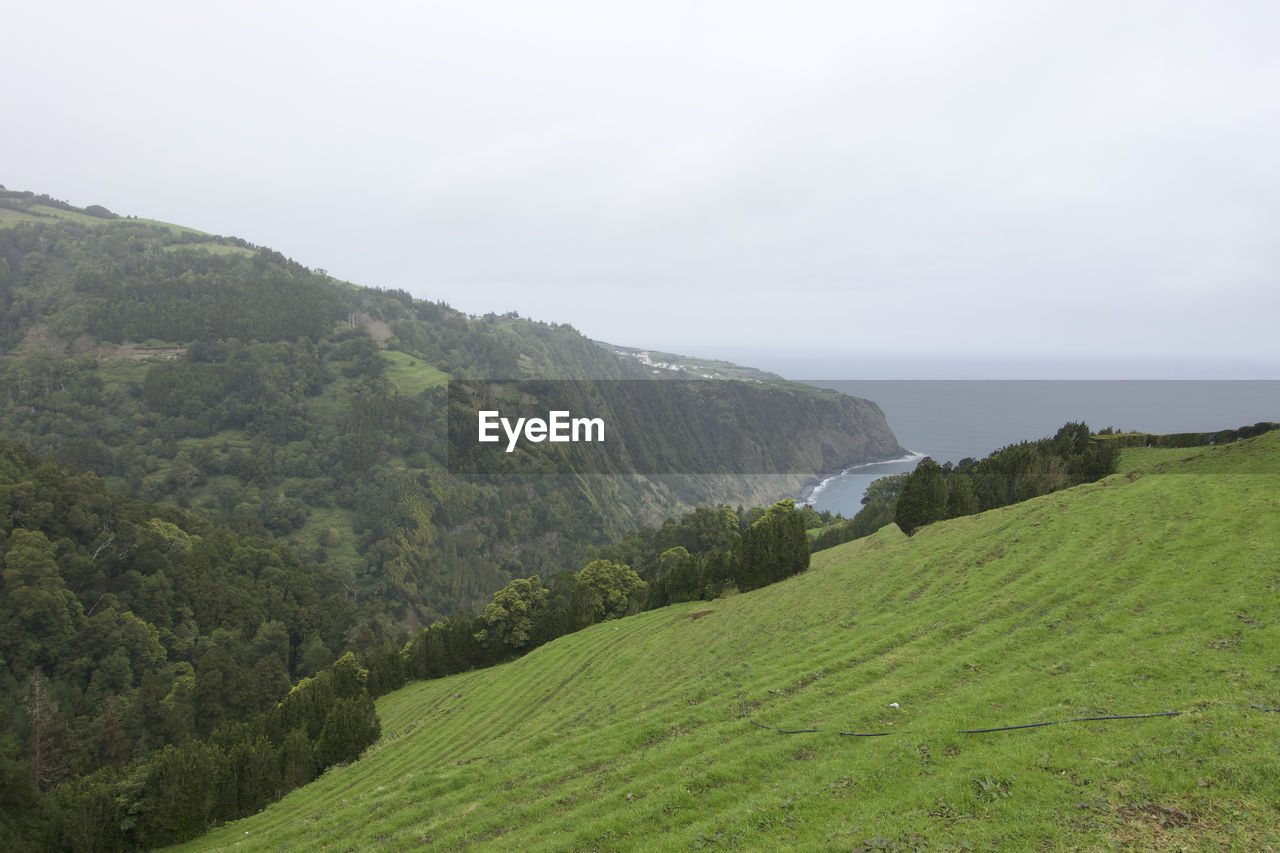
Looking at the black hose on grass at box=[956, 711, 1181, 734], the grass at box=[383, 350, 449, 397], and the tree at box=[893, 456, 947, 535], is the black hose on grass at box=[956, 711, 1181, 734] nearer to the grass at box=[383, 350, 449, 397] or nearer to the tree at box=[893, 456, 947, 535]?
the tree at box=[893, 456, 947, 535]

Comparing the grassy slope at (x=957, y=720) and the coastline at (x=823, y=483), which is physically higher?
the grassy slope at (x=957, y=720)

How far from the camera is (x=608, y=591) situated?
5484cm

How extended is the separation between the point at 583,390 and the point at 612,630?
16036cm

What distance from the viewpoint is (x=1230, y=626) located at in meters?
13.9

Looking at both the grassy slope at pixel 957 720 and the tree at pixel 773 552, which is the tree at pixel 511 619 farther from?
the grassy slope at pixel 957 720

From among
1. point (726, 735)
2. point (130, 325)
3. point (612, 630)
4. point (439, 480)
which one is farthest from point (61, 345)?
point (726, 735)

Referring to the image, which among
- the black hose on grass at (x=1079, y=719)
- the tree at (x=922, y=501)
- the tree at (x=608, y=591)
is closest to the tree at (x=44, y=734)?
the tree at (x=608, y=591)

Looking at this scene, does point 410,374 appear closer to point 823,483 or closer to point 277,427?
point 277,427

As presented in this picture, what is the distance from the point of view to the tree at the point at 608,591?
53.4m

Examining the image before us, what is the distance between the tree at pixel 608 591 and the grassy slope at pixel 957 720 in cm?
2483

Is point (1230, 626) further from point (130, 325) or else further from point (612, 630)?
point (130, 325)

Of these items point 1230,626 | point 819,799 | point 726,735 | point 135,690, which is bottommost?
point 135,690

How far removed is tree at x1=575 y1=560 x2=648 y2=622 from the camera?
175 feet

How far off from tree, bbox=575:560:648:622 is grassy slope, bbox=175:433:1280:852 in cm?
2483
